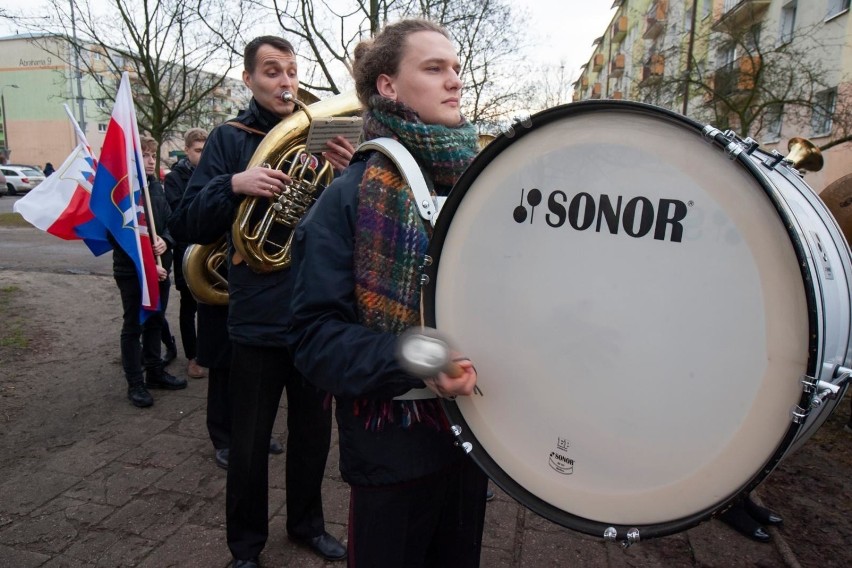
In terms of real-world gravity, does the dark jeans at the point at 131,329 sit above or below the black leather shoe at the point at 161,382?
above

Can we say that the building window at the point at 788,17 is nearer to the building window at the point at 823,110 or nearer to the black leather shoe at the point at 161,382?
the building window at the point at 823,110

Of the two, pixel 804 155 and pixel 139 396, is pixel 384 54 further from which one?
pixel 139 396

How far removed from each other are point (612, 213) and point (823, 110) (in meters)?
→ 12.5

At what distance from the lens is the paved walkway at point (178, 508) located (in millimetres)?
2496

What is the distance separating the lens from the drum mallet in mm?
1068

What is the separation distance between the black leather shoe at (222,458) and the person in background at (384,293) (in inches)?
75.1

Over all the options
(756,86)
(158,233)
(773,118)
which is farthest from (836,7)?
(158,233)

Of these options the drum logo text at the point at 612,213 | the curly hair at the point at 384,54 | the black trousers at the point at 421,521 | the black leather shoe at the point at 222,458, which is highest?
the curly hair at the point at 384,54

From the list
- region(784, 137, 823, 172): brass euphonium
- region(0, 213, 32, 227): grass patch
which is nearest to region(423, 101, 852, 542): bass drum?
region(784, 137, 823, 172): brass euphonium

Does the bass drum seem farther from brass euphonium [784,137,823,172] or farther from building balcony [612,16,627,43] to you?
building balcony [612,16,627,43]

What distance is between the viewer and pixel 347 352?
1.26m

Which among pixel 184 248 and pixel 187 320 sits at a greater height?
pixel 184 248

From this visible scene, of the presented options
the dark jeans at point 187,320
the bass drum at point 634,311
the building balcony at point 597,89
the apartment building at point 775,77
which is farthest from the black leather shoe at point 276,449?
the building balcony at point 597,89

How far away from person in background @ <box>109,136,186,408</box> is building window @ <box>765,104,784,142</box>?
1079 centimetres
